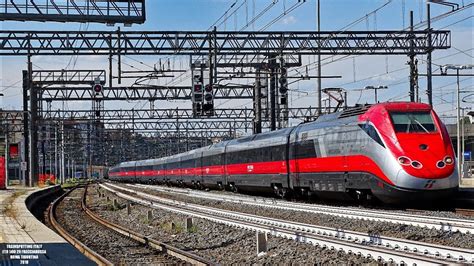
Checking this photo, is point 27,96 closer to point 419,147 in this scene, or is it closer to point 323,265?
point 419,147

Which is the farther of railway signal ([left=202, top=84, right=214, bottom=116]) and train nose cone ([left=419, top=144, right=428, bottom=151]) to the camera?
railway signal ([left=202, top=84, right=214, bottom=116])

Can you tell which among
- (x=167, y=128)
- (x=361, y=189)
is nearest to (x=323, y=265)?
(x=361, y=189)

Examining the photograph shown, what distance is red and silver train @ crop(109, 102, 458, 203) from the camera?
20.0m

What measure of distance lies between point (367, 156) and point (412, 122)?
169 cm

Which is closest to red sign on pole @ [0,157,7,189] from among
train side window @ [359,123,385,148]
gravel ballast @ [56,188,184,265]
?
gravel ballast @ [56,188,184,265]

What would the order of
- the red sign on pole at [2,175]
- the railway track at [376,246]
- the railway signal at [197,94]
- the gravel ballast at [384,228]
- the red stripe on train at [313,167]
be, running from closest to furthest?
1. the railway track at [376,246]
2. the gravel ballast at [384,228]
3. the red stripe on train at [313,167]
4. the railway signal at [197,94]
5. the red sign on pole at [2,175]

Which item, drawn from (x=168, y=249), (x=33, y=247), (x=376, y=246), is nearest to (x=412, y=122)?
(x=376, y=246)

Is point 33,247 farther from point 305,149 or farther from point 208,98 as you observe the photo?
point 208,98

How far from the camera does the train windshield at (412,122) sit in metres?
20.9

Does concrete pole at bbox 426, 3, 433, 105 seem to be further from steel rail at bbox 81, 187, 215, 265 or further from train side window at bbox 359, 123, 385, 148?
steel rail at bbox 81, 187, 215, 265

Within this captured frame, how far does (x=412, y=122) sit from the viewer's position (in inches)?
837

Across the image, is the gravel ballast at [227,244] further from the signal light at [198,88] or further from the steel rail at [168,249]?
the signal light at [198,88]

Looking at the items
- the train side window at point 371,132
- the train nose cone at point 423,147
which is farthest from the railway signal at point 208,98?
the train nose cone at point 423,147

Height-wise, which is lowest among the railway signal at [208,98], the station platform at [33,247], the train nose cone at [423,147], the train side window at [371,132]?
the station platform at [33,247]
